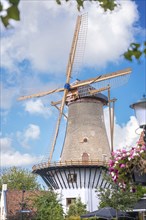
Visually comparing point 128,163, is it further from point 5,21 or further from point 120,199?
point 120,199

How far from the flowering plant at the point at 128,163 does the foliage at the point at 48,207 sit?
80.4ft

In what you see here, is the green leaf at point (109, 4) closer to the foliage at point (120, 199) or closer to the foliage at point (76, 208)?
the foliage at point (120, 199)

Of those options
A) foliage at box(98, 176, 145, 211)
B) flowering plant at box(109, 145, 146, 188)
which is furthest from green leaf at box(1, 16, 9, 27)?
foliage at box(98, 176, 145, 211)

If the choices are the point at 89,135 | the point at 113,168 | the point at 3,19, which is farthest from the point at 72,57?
the point at 3,19

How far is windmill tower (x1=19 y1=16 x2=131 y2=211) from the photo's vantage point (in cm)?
3425

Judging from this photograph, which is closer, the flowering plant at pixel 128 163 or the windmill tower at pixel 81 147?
the flowering plant at pixel 128 163

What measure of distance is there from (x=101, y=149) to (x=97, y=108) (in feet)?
11.8

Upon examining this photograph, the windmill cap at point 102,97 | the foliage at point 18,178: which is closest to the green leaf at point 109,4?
the windmill cap at point 102,97

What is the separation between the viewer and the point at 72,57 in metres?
39.2

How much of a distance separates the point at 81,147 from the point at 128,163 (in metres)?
30.2

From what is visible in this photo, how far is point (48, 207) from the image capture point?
31422 millimetres

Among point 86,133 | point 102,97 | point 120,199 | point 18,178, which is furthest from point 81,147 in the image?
point 18,178

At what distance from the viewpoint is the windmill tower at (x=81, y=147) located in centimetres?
3425

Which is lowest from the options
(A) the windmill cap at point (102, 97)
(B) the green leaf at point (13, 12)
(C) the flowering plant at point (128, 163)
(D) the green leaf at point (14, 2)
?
(C) the flowering plant at point (128, 163)
